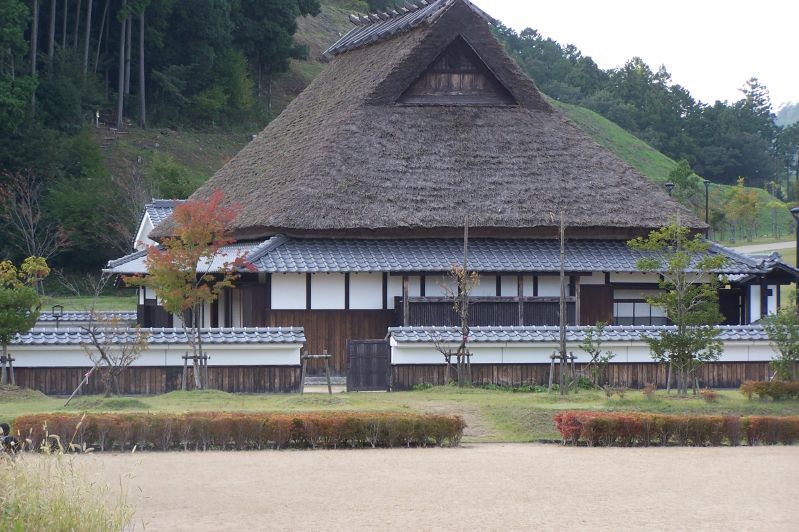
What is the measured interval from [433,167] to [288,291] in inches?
194

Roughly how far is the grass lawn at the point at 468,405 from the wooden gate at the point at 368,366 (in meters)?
1.35

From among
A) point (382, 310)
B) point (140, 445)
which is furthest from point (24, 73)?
point (140, 445)

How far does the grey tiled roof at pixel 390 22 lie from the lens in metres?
29.6

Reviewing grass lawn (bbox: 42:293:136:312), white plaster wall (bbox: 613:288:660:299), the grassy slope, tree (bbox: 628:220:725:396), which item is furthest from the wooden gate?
the grassy slope

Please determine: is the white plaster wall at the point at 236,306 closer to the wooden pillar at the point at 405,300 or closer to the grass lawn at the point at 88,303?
the wooden pillar at the point at 405,300

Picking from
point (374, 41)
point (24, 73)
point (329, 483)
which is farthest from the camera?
point (24, 73)

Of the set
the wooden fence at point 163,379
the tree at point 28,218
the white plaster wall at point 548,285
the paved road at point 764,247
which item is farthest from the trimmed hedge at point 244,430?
the paved road at point 764,247

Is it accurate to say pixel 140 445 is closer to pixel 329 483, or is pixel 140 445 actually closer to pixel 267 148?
pixel 329 483

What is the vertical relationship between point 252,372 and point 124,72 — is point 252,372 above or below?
below

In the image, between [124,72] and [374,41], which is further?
[124,72]

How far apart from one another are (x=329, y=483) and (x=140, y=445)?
3.55m

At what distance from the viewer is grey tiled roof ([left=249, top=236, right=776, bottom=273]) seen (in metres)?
24.5

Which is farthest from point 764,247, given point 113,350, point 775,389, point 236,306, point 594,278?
point 113,350

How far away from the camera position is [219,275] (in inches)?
1049
